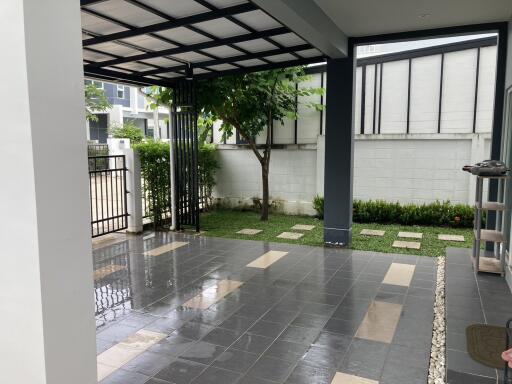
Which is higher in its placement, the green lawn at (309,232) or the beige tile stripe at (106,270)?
the green lawn at (309,232)

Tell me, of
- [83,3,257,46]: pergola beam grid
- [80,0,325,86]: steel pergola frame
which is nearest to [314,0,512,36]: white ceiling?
[80,0,325,86]: steel pergola frame

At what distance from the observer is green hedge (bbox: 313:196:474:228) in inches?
320

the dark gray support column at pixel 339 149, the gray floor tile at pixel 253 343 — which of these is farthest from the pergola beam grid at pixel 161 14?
the gray floor tile at pixel 253 343

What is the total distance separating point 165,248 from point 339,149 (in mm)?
3197

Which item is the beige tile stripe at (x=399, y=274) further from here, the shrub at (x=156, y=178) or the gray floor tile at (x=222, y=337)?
the shrub at (x=156, y=178)

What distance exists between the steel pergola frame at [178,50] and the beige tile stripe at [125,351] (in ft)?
10.5

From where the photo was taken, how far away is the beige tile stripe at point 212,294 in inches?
169

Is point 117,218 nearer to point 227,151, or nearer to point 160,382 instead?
point 227,151

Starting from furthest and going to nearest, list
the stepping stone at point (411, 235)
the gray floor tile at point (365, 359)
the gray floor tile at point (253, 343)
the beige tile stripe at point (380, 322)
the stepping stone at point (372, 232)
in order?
the stepping stone at point (372, 232) < the stepping stone at point (411, 235) < the beige tile stripe at point (380, 322) < the gray floor tile at point (253, 343) < the gray floor tile at point (365, 359)

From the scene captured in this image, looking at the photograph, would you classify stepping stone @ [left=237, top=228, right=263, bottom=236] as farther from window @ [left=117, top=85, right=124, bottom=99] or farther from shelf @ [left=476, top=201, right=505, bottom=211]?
window @ [left=117, top=85, right=124, bottom=99]

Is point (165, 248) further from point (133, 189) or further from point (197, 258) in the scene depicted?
point (133, 189)

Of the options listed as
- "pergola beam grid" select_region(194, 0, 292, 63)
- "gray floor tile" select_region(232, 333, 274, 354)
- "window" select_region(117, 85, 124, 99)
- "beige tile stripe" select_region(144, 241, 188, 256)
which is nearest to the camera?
"gray floor tile" select_region(232, 333, 274, 354)

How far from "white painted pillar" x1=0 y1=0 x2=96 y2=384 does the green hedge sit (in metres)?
7.52

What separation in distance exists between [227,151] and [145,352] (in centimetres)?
760
